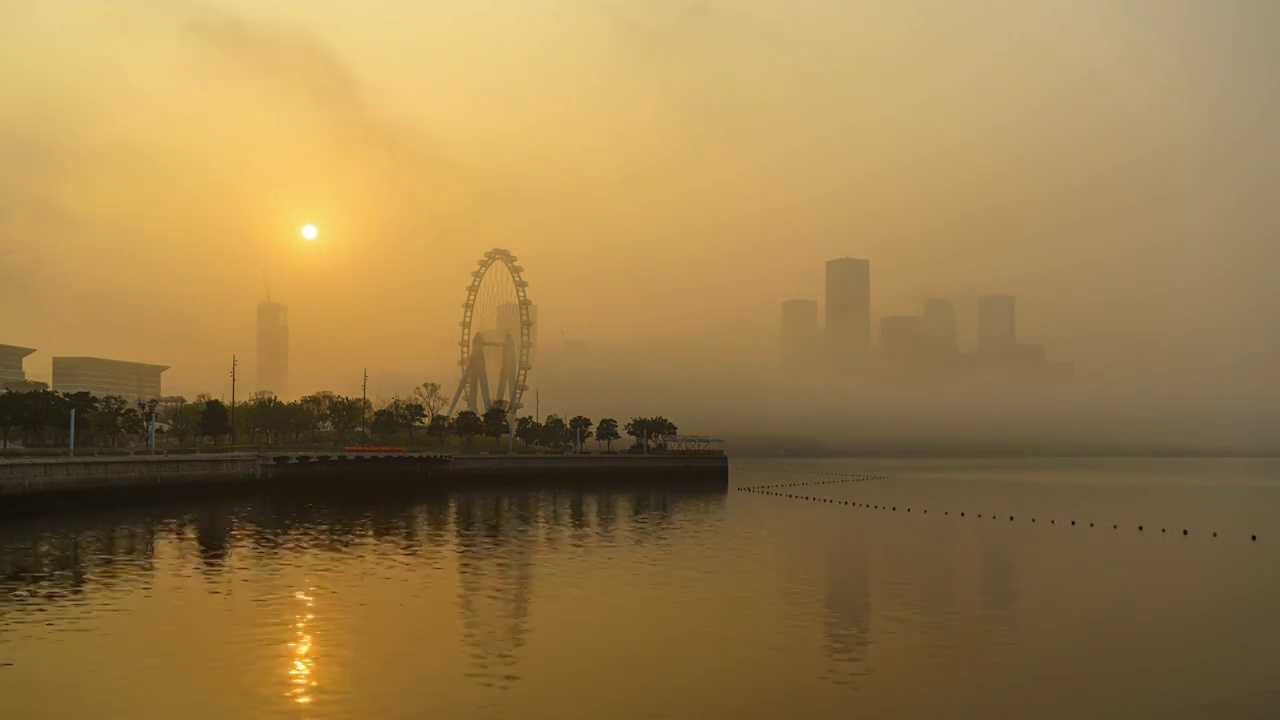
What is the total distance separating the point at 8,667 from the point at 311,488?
4257 inches

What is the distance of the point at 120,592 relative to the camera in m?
50.7

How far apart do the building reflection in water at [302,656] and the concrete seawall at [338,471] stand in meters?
56.2

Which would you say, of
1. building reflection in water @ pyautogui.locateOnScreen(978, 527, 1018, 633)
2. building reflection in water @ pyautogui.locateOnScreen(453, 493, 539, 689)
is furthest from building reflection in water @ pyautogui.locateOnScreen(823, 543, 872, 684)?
building reflection in water @ pyautogui.locateOnScreen(453, 493, 539, 689)

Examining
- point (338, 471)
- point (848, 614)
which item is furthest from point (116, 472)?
point (848, 614)

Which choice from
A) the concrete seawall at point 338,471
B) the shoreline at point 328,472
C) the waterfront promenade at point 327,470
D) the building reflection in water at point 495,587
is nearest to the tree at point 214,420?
the shoreline at point 328,472

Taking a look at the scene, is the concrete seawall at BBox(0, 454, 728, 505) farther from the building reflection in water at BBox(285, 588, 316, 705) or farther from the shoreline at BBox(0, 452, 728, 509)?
the building reflection in water at BBox(285, 588, 316, 705)

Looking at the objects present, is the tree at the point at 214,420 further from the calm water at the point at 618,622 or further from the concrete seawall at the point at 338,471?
the calm water at the point at 618,622

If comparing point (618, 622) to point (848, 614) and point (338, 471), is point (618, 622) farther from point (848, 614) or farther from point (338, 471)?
point (338, 471)

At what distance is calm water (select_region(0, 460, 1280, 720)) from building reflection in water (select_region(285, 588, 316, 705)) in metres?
0.16

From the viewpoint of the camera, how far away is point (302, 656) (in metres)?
36.6

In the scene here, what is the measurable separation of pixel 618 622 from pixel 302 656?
45.5ft

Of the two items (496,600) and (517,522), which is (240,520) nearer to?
(517,522)

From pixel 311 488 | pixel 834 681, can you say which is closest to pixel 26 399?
pixel 311 488

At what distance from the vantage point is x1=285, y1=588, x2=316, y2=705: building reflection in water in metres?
31.5
